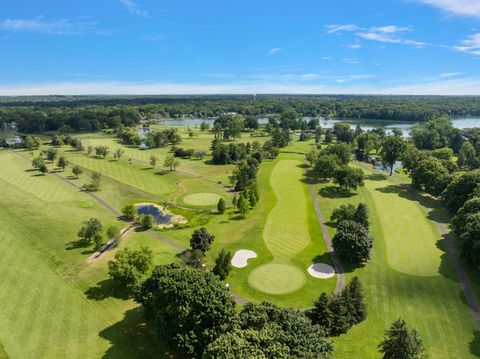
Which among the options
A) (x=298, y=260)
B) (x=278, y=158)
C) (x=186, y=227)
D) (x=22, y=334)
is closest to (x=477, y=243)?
(x=298, y=260)

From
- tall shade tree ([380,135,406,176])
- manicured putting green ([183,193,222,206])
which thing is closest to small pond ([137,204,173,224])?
manicured putting green ([183,193,222,206])

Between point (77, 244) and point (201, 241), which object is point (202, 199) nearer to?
point (201, 241)

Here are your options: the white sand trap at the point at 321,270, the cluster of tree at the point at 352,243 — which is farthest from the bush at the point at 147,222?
the cluster of tree at the point at 352,243

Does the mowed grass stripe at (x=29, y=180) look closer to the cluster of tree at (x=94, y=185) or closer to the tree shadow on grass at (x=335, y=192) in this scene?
the cluster of tree at (x=94, y=185)

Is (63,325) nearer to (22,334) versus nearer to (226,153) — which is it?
(22,334)

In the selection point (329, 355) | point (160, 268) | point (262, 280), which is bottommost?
point (262, 280)

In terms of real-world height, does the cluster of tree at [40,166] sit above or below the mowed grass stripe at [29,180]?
above
